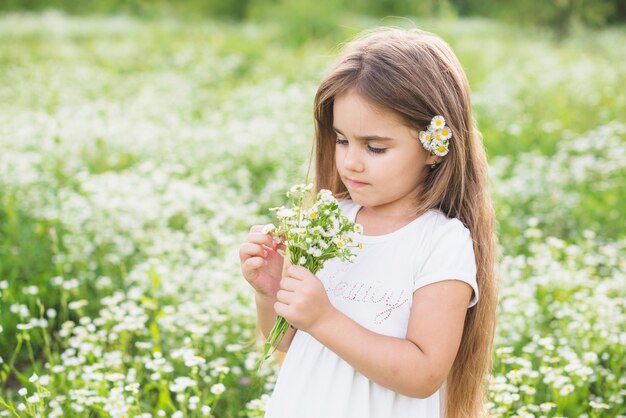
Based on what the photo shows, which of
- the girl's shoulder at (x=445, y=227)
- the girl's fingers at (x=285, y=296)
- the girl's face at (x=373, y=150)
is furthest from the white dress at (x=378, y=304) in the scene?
the girl's fingers at (x=285, y=296)

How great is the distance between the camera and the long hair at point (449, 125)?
5.90ft

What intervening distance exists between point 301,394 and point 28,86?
8032 mm

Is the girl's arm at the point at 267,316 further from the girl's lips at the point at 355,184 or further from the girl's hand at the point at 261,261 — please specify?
the girl's lips at the point at 355,184

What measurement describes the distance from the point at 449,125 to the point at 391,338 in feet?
1.83

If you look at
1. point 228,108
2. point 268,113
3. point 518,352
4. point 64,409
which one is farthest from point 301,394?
point 228,108

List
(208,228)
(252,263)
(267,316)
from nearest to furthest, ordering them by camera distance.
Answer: (252,263) → (267,316) → (208,228)

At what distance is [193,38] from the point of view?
13.4 m

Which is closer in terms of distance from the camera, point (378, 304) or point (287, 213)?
point (287, 213)

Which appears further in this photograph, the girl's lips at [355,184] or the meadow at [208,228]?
the meadow at [208,228]

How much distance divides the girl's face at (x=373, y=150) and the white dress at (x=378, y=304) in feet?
0.41

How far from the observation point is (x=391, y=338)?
1744 mm

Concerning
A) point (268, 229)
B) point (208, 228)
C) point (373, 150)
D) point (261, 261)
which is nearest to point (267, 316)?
point (261, 261)

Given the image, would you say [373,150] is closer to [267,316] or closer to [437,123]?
[437,123]

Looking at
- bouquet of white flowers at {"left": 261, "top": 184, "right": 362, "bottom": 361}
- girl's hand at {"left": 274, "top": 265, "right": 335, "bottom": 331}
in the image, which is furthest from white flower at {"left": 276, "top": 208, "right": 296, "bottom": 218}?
girl's hand at {"left": 274, "top": 265, "right": 335, "bottom": 331}
